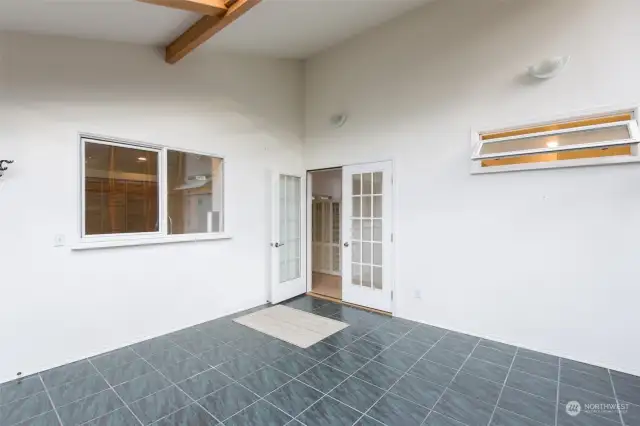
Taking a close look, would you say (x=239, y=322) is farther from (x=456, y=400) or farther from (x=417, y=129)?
(x=417, y=129)

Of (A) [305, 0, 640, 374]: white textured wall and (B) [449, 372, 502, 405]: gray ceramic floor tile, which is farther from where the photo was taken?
(A) [305, 0, 640, 374]: white textured wall

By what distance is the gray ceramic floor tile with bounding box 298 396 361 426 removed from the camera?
2.06 m

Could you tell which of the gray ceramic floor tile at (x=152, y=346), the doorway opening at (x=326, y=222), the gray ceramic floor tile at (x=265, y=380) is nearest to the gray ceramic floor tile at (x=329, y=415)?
the gray ceramic floor tile at (x=265, y=380)

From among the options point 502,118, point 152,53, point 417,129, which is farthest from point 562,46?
point 152,53

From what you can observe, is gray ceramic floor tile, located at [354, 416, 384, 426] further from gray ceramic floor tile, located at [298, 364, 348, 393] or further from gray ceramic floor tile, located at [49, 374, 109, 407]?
gray ceramic floor tile, located at [49, 374, 109, 407]

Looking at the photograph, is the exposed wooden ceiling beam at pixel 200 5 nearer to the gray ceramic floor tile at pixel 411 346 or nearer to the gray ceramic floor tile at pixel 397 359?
the gray ceramic floor tile at pixel 397 359

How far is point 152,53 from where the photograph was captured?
10.9 feet

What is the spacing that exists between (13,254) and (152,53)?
2.27 meters

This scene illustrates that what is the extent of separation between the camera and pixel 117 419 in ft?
6.83

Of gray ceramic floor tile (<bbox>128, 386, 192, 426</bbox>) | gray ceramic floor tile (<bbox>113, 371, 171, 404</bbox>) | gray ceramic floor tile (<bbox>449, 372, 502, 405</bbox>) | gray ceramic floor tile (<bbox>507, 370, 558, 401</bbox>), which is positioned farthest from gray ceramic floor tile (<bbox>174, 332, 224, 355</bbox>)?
gray ceramic floor tile (<bbox>507, 370, 558, 401</bbox>)

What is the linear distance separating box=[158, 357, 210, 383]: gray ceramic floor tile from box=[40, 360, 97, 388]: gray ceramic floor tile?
24.0 inches

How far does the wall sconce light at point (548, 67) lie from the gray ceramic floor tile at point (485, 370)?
8.98 ft

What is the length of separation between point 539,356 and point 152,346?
12.4 ft

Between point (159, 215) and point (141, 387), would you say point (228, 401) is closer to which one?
point (141, 387)
